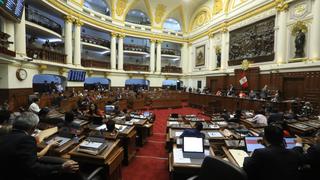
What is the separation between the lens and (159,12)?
2094 centimetres

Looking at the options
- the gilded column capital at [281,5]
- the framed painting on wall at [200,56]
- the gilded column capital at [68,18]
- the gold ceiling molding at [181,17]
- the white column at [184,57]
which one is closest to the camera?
the gilded column capital at [281,5]

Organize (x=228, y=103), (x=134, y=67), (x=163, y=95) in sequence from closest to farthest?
(x=228, y=103)
(x=163, y=95)
(x=134, y=67)

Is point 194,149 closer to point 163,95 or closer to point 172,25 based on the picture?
point 163,95

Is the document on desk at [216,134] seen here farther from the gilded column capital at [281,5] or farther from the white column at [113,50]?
the white column at [113,50]

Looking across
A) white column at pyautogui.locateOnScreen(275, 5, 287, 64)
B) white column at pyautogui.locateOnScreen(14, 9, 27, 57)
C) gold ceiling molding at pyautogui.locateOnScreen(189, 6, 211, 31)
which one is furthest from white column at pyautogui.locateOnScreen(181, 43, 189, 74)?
white column at pyautogui.locateOnScreen(14, 9, 27, 57)

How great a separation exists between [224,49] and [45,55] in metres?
13.2

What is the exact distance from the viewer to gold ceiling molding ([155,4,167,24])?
67.9 ft

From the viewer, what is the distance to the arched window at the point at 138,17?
21859 millimetres

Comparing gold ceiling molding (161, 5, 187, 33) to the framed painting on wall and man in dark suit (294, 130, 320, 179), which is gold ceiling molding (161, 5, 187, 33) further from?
man in dark suit (294, 130, 320, 179)

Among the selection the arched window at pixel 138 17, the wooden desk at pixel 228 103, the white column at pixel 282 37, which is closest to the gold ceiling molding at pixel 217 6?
the white column at pixel 282 37

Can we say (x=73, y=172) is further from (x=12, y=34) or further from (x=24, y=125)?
(x=12, y=34)

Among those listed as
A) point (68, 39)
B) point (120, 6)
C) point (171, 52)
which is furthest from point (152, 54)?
point (68, 39)

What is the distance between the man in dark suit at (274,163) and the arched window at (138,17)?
2184 cm

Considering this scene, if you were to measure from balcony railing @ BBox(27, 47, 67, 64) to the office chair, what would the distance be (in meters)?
11.1
